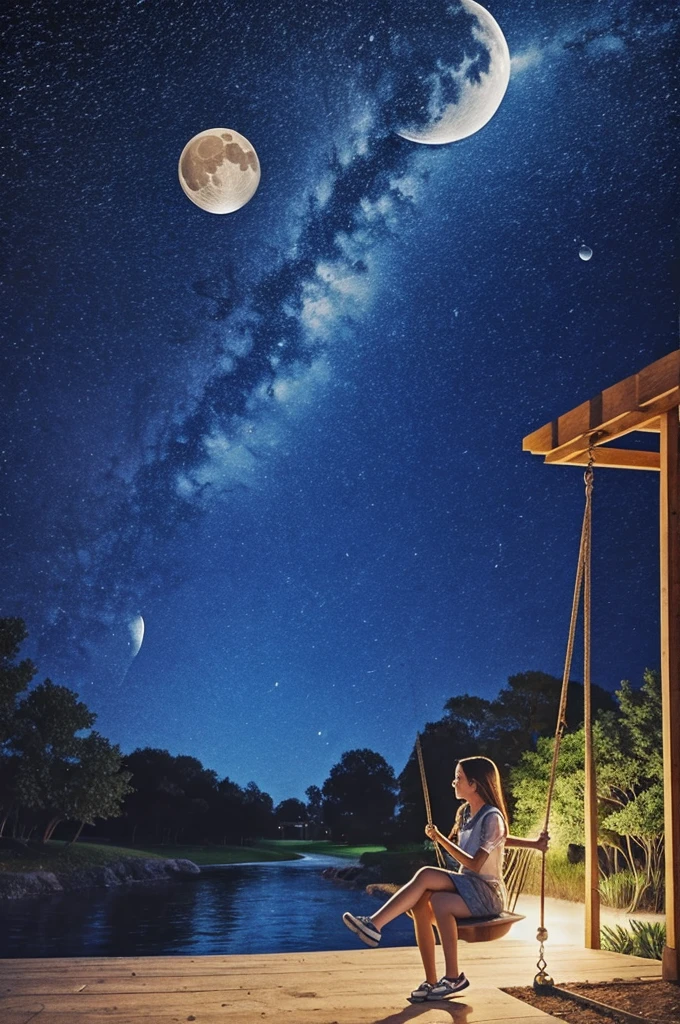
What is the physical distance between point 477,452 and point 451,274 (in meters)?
5.34

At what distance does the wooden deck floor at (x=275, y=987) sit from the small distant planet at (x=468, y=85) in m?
10.2

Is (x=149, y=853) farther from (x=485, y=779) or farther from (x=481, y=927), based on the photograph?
(x=481, y=927)

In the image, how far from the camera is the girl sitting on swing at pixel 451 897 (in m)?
3.40

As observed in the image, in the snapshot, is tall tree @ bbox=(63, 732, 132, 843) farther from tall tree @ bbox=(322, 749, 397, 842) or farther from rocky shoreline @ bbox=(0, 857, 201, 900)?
tall tree @ bbox=(322, 749, 397, 842)

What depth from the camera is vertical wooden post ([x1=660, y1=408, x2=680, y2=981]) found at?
3.82 m

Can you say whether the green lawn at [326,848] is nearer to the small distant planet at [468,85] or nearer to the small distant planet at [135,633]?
the small distant planet at [135,633]

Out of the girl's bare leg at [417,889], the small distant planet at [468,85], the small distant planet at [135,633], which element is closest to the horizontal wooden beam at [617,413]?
the girl's bare leg at [417,889]

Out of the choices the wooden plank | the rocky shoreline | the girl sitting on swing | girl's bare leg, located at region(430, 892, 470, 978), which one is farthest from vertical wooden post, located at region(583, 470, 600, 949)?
the rocky shoreline

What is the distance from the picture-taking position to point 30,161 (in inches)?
625

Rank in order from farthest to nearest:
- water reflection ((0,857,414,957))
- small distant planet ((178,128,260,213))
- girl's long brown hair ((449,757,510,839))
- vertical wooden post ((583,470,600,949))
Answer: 1. water reflection ((0,857,414,957))
2. small distant planet ((178,128,260,213))
3. vertical wooden post ((583,470,600,949))
4. girl's long brown hair ((449,757,510,839))

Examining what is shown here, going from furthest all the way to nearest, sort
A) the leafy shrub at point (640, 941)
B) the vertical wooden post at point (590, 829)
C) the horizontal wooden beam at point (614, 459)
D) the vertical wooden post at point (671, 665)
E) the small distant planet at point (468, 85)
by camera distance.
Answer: the small distant planet at point (468, 85)
the leafy shrub at point (640, 941)
the horizontal wooden beam at point (614, 459)
the vertical wooden post at point (590, 829)
the vertical wooden post at point (671, 665)

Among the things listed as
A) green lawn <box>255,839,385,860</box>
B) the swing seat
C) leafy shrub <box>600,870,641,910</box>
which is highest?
the swing seat

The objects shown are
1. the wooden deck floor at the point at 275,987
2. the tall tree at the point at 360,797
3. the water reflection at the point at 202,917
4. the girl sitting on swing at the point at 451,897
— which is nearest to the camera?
the wooden deck floor at the point at 275,987

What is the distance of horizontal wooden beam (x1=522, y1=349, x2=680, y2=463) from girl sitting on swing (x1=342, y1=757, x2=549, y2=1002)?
1.70 metres
